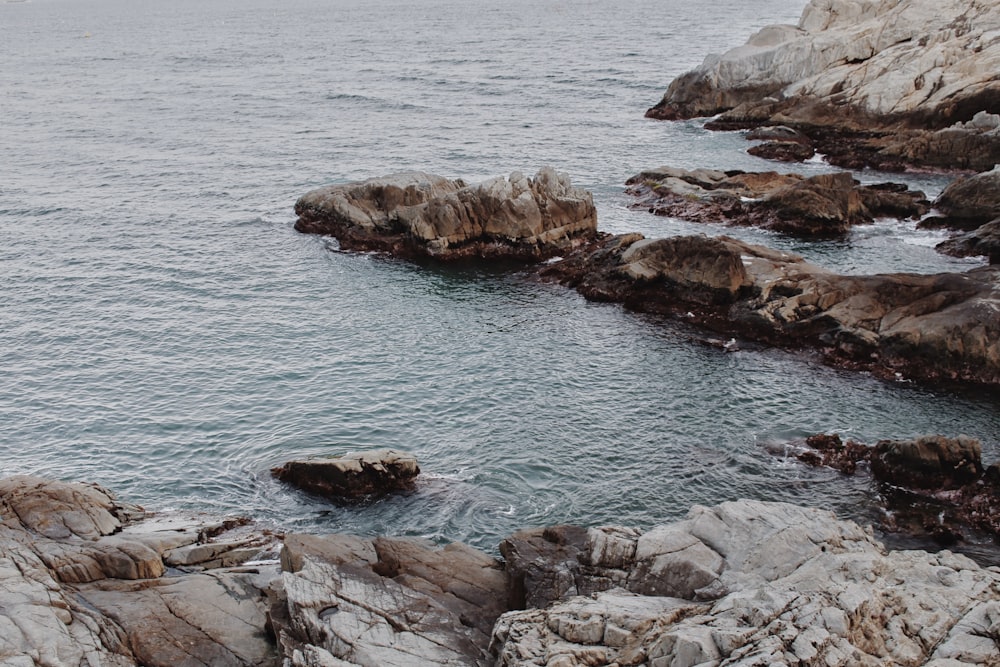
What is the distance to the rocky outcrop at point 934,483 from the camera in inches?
1291

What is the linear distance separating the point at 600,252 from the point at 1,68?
486 ft

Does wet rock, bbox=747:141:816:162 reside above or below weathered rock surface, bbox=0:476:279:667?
above

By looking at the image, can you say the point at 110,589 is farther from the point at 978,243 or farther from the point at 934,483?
the point at 978,243

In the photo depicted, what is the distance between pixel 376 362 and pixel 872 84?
63690 millimetres

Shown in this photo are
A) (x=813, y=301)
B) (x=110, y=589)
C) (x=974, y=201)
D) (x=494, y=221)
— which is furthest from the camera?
(x=494, y=221)

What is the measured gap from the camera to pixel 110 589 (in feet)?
88.9

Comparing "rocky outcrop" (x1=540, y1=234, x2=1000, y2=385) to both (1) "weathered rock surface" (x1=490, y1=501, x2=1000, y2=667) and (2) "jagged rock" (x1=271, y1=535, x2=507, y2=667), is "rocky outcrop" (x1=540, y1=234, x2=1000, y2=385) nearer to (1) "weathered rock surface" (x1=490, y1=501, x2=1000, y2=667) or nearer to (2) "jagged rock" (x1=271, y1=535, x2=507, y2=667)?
(1) "weathered rock surface" (x1=490, y1=501, x2=1000, y2=667)

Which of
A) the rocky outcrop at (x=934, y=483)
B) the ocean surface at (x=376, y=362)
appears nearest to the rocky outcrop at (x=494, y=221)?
the ocean surface at (x=376, y=362)

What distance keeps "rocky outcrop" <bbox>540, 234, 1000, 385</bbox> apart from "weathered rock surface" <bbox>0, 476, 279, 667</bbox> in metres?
30.1

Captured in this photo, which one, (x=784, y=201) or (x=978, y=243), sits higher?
(x=784, y=201)

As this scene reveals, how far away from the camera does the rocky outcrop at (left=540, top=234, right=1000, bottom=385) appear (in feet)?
143

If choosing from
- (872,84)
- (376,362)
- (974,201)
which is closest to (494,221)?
(376,362)

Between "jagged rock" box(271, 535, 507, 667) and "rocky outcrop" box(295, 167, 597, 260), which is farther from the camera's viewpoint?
"rocky outcrop" box(295, 167, 597, 260)

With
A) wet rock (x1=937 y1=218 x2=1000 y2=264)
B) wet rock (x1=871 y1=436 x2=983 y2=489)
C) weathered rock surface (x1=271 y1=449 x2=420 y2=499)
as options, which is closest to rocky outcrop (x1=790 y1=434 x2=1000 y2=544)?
wet rock (x1=871 y1=436 x2=983 y2=489)
